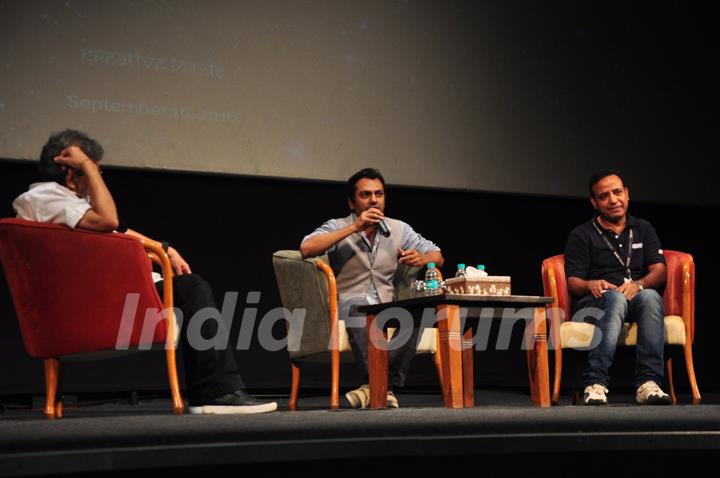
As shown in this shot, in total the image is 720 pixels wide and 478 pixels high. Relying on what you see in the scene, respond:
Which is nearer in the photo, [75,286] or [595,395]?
[75,286]

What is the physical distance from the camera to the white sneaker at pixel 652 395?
3.57m

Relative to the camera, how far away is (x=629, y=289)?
12.7ft

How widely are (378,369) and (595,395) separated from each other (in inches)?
34.0

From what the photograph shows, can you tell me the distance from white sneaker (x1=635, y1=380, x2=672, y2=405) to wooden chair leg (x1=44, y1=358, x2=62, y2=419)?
2.19m

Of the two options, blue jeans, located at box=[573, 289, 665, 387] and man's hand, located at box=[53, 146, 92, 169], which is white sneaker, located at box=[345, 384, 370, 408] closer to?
blue jeans, located at box=[573, 289, 665, 387]

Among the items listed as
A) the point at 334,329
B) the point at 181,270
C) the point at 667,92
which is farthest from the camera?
the point at 667,92

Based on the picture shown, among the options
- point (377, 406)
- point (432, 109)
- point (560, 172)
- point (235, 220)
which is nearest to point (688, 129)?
point (560, 172)

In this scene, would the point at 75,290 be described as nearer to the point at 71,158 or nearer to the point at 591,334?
the point at 71,158

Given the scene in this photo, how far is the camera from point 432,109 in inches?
208

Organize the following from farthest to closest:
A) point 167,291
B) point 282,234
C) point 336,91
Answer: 1. point 282,234
2. point 336,91
3. point 167,291

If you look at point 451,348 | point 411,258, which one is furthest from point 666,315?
point 451,348

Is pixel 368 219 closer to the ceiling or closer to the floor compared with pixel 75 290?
closer to the ceiling

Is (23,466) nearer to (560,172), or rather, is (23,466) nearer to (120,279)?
(120,279)

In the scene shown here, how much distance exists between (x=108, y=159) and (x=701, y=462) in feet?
10.6
